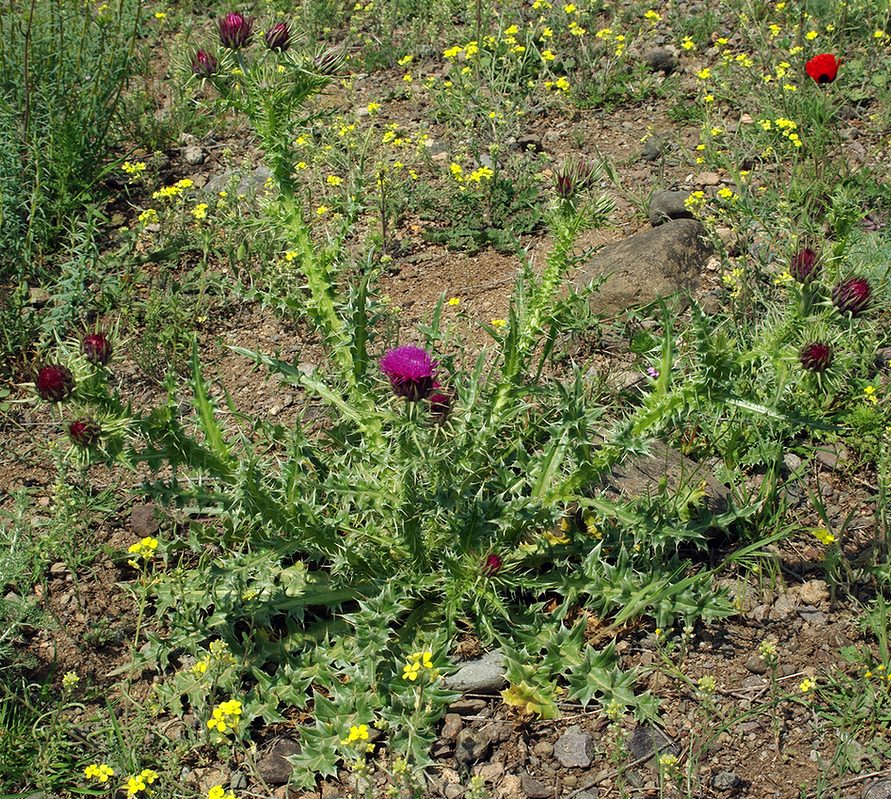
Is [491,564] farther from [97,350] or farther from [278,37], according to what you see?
[278,37]

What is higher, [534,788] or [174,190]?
[174,190]

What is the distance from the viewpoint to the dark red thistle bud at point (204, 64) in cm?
304

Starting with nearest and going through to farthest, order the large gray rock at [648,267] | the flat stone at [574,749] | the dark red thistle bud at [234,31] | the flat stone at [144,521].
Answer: the flat stone at [574,749] → the dark red thistle bud at [234,31] → the flat stone at [144,521] → the large gray rock at [648,267]

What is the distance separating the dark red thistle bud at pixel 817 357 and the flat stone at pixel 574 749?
3.98 ft

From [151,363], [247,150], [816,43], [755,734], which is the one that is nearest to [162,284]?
[151,363]

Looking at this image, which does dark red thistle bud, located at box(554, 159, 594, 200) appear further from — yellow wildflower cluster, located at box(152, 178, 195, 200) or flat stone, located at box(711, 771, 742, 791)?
yellow wildflower cluster, located at box(152, 178, 195, 200)

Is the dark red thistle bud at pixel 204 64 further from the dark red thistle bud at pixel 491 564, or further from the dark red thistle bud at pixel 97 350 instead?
the dark red thistle bud at pixel 491 564

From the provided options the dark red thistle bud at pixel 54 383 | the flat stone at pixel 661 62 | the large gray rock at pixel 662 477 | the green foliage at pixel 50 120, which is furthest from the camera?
the flat stone at pixel 661 62

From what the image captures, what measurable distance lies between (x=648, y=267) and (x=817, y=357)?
164cm

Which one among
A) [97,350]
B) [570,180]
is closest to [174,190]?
[97,350]

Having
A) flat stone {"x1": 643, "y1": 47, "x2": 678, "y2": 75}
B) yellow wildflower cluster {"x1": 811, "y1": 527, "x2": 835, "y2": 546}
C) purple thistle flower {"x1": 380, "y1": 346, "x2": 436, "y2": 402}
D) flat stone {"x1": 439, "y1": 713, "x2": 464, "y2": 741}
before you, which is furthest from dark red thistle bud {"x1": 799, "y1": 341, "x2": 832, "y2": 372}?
flat stone {"x1": 643, "y1": 47, "x2": 678, "y2": 75}

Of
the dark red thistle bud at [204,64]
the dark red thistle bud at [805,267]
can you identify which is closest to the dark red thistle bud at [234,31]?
the dark red thistle bud at [204,64]

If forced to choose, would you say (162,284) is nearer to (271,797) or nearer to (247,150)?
(247,150)

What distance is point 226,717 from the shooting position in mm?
2836
